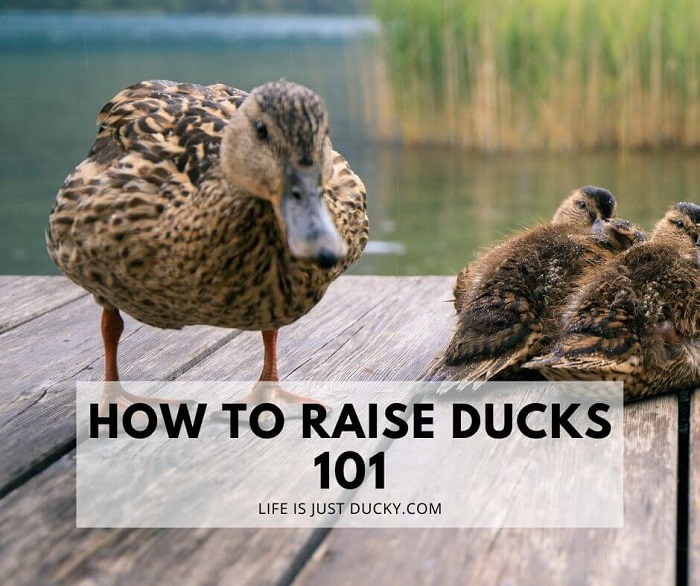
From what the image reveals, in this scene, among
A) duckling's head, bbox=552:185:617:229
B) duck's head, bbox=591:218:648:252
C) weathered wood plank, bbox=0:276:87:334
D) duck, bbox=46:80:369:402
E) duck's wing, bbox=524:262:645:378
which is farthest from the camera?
duckling's head, bbox=552:185:617:229

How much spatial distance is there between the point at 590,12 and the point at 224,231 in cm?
1001

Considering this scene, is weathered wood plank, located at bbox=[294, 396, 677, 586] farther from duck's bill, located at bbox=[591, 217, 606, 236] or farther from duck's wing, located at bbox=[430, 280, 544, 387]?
duck's bill, located at bbox=[591, 217, 606, 236]

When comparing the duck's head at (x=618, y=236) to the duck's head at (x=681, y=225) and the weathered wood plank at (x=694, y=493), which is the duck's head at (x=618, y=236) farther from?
the weathered wood plank at (x=694, y=493)

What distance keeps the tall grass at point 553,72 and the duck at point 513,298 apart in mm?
8451

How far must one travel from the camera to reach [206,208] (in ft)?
7.59

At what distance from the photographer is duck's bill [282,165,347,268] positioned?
196cm

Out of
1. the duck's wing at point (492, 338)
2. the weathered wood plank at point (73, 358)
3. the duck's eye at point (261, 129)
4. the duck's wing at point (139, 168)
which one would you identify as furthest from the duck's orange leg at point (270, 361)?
the duck's eye at point (261, 129)

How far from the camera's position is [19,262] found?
10.3 m

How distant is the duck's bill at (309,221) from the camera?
1957 millimetres

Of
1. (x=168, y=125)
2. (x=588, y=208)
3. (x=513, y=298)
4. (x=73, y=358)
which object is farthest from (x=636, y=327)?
(x=73, y=358)

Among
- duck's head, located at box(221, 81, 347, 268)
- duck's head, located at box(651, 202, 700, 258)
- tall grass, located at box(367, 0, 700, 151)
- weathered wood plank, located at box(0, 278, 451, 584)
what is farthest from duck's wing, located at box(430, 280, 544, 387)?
tall grass, located at box(367, 0, 700, 151)

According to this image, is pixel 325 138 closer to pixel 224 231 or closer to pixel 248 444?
pixel 224 231

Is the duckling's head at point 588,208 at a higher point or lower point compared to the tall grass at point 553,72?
higher

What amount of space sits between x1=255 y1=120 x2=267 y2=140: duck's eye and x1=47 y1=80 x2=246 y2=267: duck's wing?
25 centimetres
